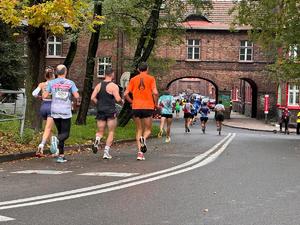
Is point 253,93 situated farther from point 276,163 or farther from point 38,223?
point 38,223

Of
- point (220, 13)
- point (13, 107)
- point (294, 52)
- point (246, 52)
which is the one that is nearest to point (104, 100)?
point (13, 107)

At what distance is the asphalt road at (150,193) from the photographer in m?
5.96

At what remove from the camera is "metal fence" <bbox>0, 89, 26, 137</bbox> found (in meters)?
12.8

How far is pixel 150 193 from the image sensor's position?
Answer: 7.32 meters

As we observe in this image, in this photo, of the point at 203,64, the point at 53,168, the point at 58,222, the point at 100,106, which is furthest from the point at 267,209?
the point at 203,64

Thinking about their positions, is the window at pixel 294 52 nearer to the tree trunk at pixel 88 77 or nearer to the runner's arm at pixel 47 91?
the tree trunk at pixel 88 77

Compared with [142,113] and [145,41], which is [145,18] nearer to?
[145,41]

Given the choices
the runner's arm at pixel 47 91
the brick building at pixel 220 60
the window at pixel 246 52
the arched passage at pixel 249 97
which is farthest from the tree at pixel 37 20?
the arched passage at pixel 249 97

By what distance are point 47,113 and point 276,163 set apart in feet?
16.3

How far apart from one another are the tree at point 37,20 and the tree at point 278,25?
456 inches

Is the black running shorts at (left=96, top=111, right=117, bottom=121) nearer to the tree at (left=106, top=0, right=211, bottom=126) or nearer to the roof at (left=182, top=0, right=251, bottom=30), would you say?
the tree at (left=106, top=0, right=211, bottom=126)

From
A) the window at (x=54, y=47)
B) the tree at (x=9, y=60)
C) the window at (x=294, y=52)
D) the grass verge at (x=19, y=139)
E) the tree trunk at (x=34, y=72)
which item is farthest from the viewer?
the window at (x=54, y=47)

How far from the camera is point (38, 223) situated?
5.66 m

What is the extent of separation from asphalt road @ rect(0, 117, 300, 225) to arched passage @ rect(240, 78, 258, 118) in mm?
44788
